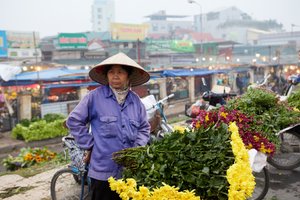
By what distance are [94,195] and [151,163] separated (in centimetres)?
73

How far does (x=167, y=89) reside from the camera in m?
19.8

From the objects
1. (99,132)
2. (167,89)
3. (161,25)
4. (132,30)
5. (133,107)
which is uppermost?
(161,25)

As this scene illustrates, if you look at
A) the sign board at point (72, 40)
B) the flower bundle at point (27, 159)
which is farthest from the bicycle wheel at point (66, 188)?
the sign board at point (72, 40)

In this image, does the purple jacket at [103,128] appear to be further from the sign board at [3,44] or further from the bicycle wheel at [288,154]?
the sign board at [3,44]

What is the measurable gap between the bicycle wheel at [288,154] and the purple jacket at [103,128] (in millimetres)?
3092

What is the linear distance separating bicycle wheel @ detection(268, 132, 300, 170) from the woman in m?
3.04

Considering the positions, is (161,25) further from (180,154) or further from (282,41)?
(180,154)

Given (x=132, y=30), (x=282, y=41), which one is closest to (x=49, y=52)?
(x=132, y=30)

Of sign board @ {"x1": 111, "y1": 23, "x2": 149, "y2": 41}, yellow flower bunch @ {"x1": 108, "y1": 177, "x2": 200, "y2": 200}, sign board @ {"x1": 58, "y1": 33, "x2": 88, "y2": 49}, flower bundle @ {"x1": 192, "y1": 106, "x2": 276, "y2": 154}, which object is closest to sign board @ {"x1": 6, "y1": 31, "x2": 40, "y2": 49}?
sign board @ {"x1": 58, "y1": 33, "x2": 88, "y2": 49}

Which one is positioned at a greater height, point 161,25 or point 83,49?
point 161,25

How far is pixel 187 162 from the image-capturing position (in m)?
2.44

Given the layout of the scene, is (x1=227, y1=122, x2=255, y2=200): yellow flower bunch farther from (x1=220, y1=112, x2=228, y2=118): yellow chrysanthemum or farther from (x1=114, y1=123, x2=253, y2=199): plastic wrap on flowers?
(x1=220, y1=112, x2=228, y2=118): yellow chrysanthemum

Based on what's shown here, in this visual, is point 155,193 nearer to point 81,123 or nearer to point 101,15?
point 81,123

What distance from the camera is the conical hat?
9.32ft
